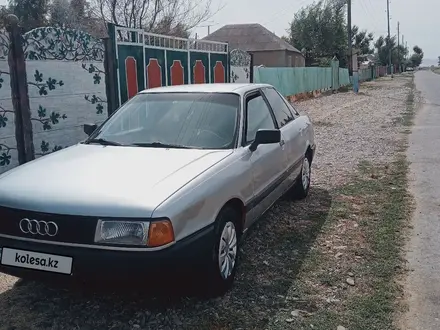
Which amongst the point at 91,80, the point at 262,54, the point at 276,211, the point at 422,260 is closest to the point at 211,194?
the point at 422,260

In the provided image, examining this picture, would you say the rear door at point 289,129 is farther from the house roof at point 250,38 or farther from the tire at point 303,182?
the house roof at point 250,38

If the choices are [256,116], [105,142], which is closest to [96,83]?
[105,142]

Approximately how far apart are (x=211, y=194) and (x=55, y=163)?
4.23 feet

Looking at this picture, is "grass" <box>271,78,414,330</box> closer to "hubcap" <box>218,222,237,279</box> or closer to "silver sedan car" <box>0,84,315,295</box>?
"hubcap" <box>218,222,237,279</box>

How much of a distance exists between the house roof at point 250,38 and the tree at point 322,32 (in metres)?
4.17

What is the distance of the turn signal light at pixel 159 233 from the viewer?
2998mm

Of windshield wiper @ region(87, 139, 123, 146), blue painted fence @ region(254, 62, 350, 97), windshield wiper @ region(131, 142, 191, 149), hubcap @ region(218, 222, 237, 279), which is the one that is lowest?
hubcap @ region(218, 222, 237, 279)

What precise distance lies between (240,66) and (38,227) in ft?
38.6

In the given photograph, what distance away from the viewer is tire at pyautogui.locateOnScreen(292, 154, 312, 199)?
20.3ft

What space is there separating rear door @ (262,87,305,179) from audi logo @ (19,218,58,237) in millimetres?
2776

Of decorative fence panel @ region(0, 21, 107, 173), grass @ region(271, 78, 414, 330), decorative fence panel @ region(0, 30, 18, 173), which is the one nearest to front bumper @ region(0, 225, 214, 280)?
grass @ region(271, 78, 414, 330)

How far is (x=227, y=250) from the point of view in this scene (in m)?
3.74

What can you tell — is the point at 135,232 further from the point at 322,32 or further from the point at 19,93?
the point at 322,32

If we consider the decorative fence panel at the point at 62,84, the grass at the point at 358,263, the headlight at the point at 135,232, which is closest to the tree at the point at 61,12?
the decorative fence panel at the point at 62,84
